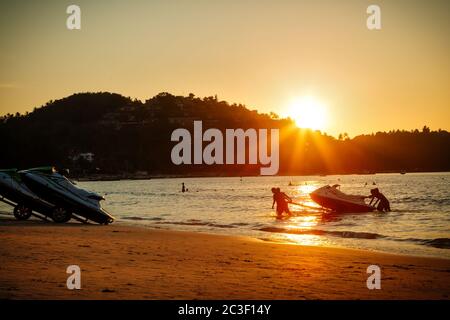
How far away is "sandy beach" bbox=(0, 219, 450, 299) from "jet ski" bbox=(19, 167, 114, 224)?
6202 millimetres

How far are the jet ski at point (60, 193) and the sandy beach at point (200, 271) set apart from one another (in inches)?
244

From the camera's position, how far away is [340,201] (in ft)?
123

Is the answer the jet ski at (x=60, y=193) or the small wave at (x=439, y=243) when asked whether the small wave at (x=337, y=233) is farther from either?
the jet ski at (x=60, y=193)

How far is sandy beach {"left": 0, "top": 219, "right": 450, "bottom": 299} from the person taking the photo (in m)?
8.79

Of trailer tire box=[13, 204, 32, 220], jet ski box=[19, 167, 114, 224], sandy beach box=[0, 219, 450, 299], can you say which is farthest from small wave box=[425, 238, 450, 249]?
trailer tire box=[13, 204, 32, 220]

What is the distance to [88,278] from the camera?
381 inches

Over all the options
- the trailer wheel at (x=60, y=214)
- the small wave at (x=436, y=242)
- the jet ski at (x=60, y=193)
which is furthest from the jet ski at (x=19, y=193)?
the small wave at (x=436, y=242)

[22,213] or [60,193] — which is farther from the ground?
[60,193]

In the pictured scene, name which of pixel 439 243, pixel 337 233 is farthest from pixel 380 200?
pixel 439 243

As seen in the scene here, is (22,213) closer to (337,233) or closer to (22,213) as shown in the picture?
(22,213)

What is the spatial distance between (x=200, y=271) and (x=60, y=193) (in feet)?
46.8

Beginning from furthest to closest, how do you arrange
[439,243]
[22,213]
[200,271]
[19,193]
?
1. [22,213]
2. [19,193]
3. [439,243]
4. [200,271]
